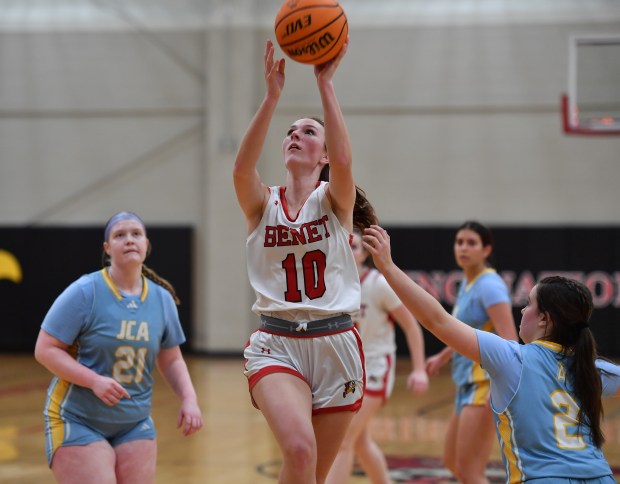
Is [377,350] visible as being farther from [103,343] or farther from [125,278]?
[103,343]

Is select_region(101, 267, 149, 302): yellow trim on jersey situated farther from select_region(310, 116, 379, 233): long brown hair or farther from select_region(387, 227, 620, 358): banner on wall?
select_region(387, 227, 620, 358): banner on wall

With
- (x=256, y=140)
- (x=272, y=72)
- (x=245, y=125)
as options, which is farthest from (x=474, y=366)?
(x=245, y=125)

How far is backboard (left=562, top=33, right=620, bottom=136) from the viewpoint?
40.4 ft

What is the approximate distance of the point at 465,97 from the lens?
1576cm

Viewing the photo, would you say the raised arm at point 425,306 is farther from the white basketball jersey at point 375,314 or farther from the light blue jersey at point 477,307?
the white basketball jersey at point 375,314

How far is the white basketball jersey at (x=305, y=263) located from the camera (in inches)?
154

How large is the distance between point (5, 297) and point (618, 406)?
35.3 feet

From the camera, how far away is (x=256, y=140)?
3.91m

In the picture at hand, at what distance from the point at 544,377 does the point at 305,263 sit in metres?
1.12

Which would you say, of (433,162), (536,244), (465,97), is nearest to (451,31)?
(465,97)

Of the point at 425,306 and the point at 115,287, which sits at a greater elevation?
the point at 115,287

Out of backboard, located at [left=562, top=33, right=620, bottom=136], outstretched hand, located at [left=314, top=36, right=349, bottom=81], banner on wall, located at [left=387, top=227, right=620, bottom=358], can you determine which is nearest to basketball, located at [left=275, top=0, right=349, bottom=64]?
A: outstretched hand, located at [left=314, top=36, right=349, bottom=81]

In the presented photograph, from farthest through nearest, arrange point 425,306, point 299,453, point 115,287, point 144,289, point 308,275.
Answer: point 144,289, point 115,287, point 308,275, point 299,453, point 425,306

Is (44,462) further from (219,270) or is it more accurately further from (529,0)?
(529,0)
